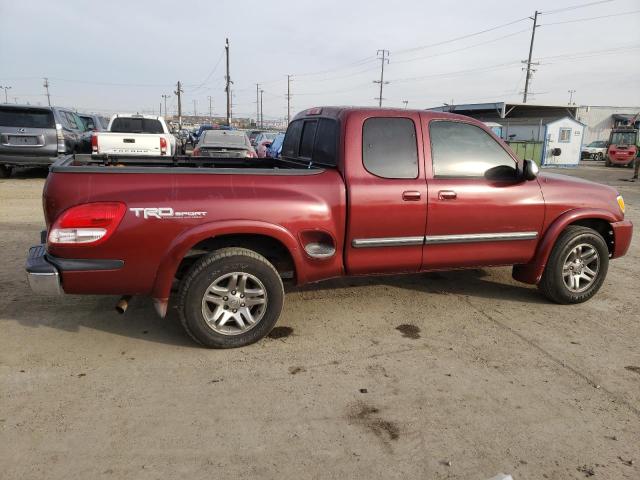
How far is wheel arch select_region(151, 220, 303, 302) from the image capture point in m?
3.48

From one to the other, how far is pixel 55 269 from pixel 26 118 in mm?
10798

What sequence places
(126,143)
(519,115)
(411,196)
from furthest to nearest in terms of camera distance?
1. (519,115)
2. (126,143)
3. (411,196)

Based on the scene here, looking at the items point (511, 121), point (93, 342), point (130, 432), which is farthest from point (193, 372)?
point (511, 121)

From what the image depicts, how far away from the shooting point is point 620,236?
5004 millimetres

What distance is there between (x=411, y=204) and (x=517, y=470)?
220 centimetres

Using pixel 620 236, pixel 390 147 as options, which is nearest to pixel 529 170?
pixel 390 147

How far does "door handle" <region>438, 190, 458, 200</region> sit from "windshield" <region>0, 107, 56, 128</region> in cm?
1131

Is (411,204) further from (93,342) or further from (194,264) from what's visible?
(93,342)

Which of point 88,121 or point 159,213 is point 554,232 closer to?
point 159,213

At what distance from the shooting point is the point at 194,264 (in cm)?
364

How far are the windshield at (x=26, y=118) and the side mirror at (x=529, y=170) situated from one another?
38.4 feet

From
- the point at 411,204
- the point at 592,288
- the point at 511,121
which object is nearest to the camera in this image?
the point at 411,204

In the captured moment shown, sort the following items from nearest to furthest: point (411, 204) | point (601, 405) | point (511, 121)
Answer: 1. point (601, 405)
2. point (411, 204)
3. point (511, 121)

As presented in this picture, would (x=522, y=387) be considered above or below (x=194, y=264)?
below
